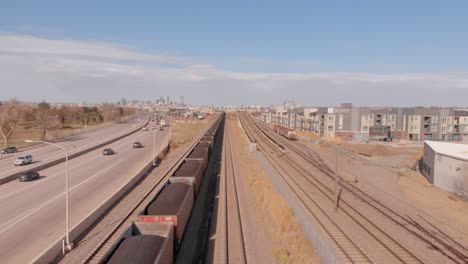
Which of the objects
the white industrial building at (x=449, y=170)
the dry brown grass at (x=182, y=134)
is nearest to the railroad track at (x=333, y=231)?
the white industrial building at (x=449, y=170)

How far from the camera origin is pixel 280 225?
25906 mm

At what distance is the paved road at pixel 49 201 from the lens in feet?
76.1

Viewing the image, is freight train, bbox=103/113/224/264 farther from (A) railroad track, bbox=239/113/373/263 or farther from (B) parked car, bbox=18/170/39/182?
(B) parked car, bbox=18/170/39/182

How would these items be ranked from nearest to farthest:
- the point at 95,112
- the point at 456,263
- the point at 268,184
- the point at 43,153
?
the point at 456,263, the point at 268,184, the point at 43,153, the point at 95,112

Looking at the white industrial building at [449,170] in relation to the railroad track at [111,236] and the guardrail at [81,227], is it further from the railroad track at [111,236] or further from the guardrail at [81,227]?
the guardrail at [81,227]

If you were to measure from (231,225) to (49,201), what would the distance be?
1953cm

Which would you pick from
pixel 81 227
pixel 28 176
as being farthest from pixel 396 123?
pixel 81 227

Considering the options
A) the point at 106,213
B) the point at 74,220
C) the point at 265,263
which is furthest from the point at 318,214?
the point at 74,220

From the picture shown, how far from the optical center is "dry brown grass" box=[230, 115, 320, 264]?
67.2ft

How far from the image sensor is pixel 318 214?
2623 centimetres

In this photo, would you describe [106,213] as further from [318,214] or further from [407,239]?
[407,239]

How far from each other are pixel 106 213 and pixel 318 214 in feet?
57.8

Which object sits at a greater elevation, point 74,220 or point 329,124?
point 329,124

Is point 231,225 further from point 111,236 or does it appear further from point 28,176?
point 28,176
